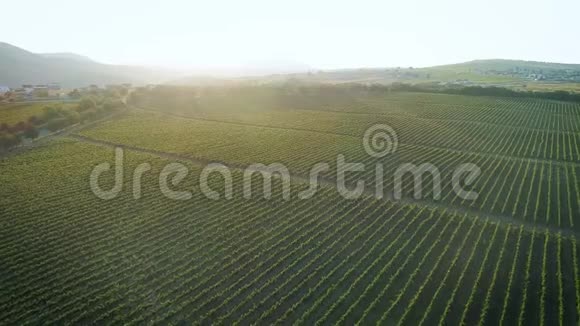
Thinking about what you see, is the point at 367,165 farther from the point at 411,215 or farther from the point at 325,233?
the point at 325,233

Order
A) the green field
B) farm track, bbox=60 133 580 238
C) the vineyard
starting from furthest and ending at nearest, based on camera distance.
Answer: the green field, farm track, bbox=60 133 580 238, the vineyard

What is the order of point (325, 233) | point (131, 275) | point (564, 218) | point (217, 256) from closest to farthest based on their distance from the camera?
point (131, 275), point (217, 256), point (325, 233), point (564, 218)

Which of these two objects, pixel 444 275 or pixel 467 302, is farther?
pixel 444 275

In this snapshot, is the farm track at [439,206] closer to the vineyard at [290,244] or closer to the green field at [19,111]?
the vineyard at [290,244]

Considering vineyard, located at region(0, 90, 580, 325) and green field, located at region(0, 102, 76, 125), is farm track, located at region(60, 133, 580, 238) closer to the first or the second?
vineyard, located at region(0, 90, 580, 325)

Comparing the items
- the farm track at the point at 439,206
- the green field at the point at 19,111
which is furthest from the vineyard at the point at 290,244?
the green field at the point at 19,111

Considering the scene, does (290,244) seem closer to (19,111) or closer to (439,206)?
(439,206)

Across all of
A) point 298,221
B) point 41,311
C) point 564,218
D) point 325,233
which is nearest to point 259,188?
point 298,221

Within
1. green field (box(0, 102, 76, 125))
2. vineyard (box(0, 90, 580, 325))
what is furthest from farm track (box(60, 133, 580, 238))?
green field (box(0, 102, 76, 125))
